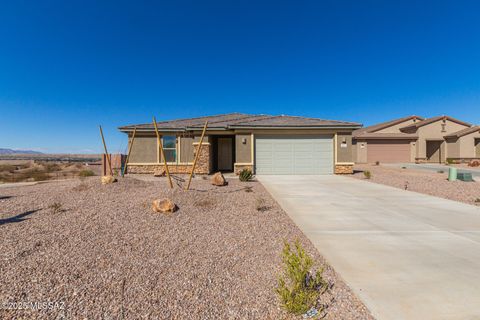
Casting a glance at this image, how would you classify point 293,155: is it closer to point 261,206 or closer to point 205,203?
point 261,206

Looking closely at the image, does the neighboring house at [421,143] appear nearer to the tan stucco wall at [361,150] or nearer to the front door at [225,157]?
the tan stucco wall at [361,150]

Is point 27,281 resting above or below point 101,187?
below

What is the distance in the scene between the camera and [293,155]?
14.7 m

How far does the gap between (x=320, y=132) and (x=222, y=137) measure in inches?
276

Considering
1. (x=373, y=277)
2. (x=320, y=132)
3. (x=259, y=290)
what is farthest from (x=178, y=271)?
(x=320, y=132)

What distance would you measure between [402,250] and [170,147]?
1402 centimetres

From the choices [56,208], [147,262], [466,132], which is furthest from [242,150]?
[466,132]

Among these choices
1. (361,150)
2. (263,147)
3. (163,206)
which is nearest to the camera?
(163,206)

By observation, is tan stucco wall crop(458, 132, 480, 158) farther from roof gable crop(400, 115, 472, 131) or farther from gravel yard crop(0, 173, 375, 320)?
gravel yard crop(0, 173, 375, 320)

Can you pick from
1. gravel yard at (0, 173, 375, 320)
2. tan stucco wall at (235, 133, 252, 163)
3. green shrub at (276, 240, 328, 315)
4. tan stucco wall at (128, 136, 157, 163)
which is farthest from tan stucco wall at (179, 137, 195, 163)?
green shrub at (276, 240, 328, 315)

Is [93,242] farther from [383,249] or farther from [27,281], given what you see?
[383,249]

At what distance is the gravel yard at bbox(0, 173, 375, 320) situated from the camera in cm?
235

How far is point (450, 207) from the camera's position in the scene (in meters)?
6.42

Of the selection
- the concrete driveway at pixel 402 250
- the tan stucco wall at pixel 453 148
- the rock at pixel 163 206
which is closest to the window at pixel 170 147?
the rock at pixel 163 206
